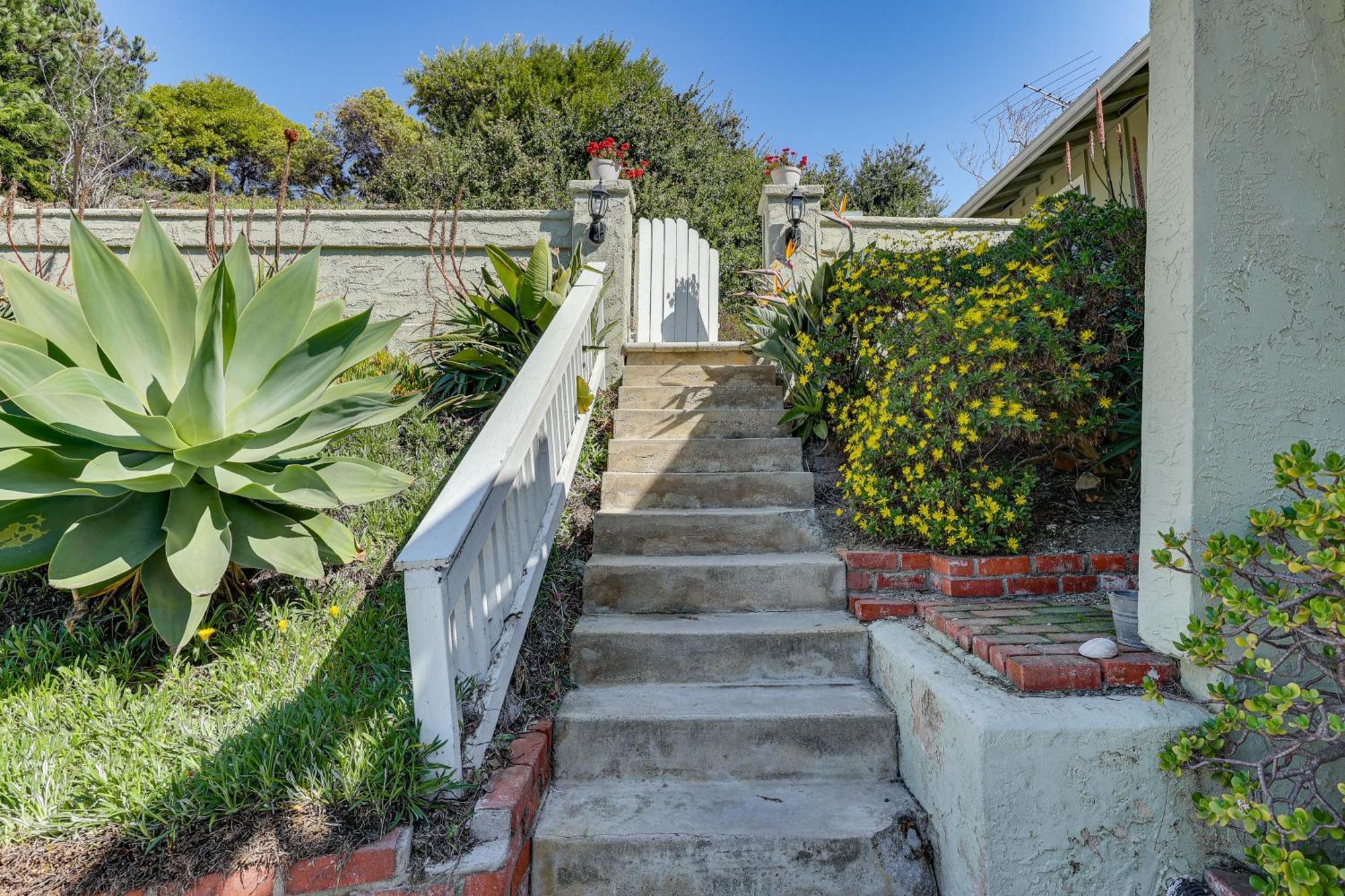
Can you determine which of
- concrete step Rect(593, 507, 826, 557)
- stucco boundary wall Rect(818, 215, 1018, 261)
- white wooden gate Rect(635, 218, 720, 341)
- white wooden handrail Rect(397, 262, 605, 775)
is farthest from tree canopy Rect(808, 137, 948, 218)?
white wooden handrail Rect(397, 262, 605, 775)

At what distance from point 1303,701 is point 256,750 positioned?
2.35 m

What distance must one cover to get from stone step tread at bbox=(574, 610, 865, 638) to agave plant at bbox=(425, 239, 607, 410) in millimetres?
1705

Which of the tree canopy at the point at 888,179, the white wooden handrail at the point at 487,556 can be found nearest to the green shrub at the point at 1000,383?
the white wooden handrail at the point at 487,556

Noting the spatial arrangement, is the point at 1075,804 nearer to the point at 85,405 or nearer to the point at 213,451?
the point at 213,451

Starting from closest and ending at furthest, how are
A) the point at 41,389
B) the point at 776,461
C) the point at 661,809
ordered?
the point at 41,389
the point at 661,809
the point at 776,461

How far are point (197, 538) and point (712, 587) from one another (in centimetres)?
173

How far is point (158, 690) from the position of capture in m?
2.01

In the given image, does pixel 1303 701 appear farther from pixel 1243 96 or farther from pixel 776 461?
pixel 776 461

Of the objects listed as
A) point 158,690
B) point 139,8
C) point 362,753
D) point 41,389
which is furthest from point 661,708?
point 139,8

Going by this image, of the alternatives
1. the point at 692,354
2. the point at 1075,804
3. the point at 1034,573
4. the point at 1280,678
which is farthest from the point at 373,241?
the point at 1280,678

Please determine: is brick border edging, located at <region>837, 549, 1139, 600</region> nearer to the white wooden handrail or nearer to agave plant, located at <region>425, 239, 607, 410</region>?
the white wooden handrail

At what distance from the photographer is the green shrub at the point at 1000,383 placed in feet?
8.34

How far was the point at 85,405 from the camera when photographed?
6.18ft

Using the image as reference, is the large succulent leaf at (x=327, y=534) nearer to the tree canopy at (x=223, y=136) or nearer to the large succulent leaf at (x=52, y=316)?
the large succulent leaf at (x=52, y=316)
